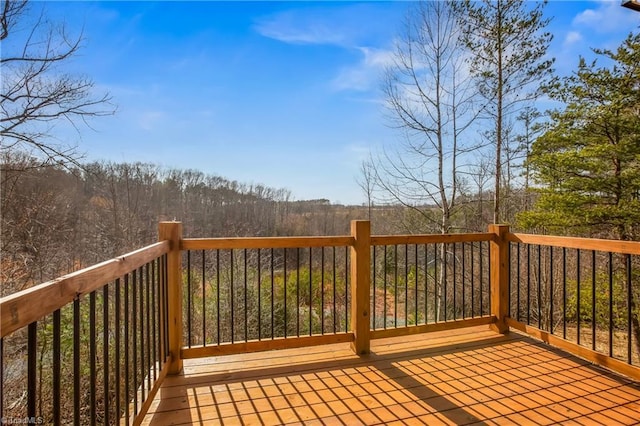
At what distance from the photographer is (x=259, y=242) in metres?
2.52

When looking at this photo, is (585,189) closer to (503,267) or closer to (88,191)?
(503,267)

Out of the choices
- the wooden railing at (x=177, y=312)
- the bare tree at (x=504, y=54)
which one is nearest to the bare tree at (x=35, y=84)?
the wooden railing at (x=177, y=312)

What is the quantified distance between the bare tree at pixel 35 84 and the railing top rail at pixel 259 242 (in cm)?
482

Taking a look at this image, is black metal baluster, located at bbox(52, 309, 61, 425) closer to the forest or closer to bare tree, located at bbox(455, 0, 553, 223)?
the forest

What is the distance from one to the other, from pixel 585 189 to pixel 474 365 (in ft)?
17.2

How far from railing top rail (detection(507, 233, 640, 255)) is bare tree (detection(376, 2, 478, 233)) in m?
4.86

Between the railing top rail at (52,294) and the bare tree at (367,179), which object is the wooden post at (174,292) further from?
the bare tree at (367,179)

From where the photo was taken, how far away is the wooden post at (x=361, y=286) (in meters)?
2.71

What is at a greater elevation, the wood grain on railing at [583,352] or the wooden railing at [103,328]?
the wooden railing at [103,328]

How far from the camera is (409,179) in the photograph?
26.6 ft

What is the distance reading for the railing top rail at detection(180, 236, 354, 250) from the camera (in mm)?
2432

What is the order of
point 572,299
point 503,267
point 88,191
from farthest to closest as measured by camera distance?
1. point 88,191
2. point 572,299
3. point 503,267

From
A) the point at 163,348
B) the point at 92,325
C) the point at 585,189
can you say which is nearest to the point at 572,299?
the point at 585,189

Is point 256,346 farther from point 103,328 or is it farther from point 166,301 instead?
point 103,328
